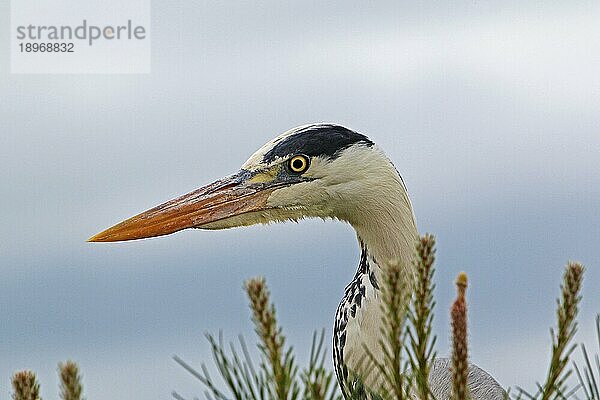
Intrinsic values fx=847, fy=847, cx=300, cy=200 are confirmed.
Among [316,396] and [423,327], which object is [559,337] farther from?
[316,396]

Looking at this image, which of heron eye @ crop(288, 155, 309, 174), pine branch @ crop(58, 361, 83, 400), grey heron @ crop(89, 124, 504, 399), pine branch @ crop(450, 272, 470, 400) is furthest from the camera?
heron eye @ crop(288, 155, 309, 174)

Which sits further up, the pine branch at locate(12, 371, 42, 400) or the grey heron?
the grey heron

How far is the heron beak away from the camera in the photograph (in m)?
3.69

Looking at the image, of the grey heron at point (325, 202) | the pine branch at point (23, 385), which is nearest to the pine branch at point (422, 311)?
the pine branch at point (23, 385)

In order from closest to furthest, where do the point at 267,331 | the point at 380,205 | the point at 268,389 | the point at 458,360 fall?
the point at 267,331
the point at 458,360
the point at 268,389
the point at 380,205

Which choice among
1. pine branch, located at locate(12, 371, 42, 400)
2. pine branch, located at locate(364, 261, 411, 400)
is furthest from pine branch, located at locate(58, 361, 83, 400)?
pine branch, located at locate(364, 261, 411, 400)

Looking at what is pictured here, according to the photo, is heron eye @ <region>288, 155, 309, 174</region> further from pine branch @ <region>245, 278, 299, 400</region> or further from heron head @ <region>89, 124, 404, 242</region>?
pine branch @ <region>245, 278, 299, 400</region>

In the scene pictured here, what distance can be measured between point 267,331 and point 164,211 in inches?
104

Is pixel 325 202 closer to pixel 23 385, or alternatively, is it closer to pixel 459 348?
pixel 459 348

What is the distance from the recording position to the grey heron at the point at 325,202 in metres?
3.64

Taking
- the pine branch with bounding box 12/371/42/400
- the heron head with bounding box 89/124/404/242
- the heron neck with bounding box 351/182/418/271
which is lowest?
the pine branch with bounding box 12/371/42/400

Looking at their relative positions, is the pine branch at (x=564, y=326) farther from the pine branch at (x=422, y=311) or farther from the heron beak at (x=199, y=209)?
the heron beak at (x=199, y=209)

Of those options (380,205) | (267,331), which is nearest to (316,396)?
(267,331)

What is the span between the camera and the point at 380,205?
12.2ft
